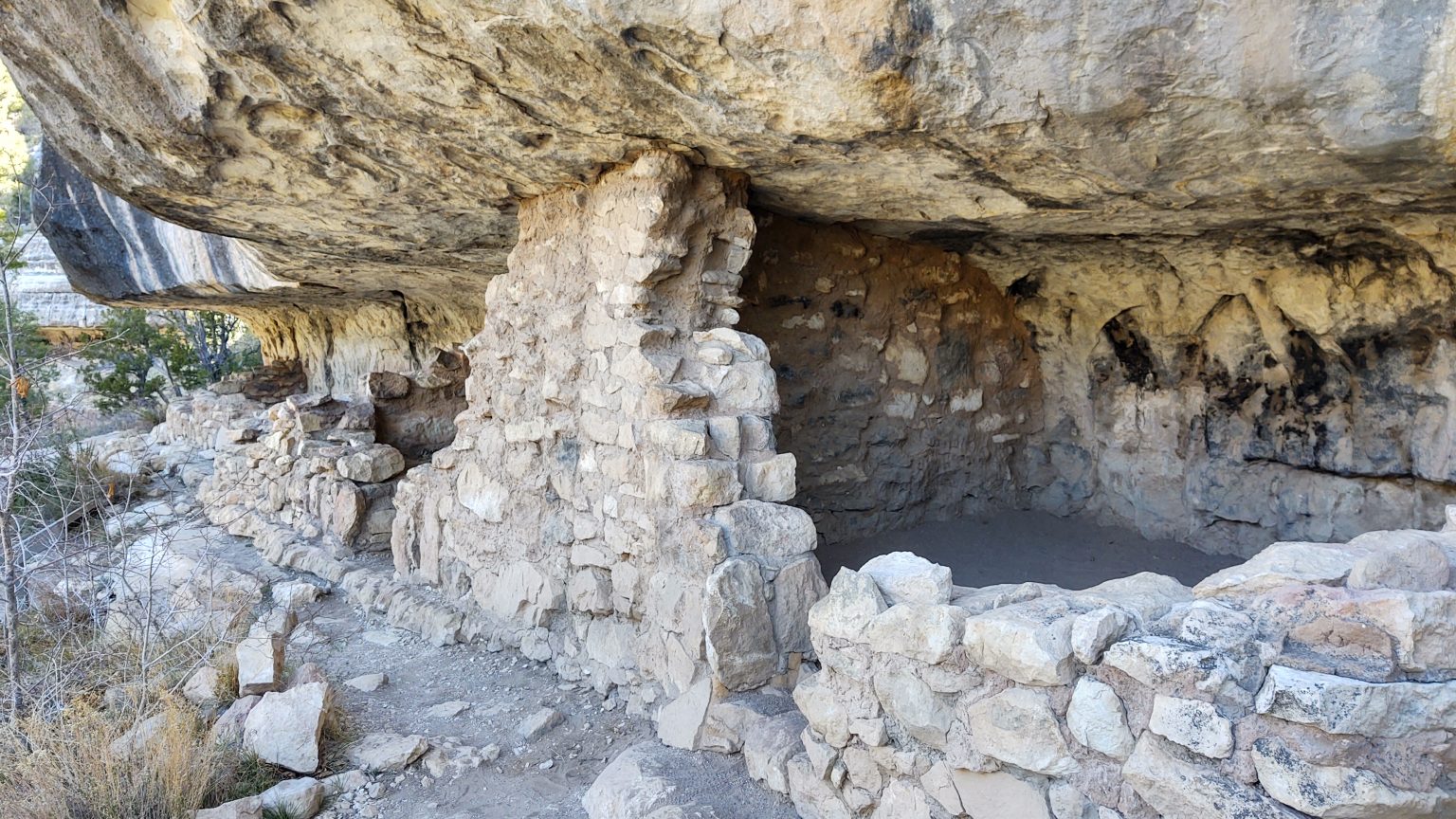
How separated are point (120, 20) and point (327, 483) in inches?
104

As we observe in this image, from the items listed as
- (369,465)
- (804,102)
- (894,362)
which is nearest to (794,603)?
(804,102)

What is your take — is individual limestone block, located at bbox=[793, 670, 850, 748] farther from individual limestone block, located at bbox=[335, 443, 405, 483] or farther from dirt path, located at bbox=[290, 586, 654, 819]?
individual limestone block, located at bbox=[335, 443, 405, 483]

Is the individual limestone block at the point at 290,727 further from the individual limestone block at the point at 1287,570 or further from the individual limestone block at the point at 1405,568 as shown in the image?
the individual limestone block at the point at 1405,568

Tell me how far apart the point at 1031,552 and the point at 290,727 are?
3213 mm

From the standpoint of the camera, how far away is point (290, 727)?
247cm

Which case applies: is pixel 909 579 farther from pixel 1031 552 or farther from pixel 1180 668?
pixel 1031 552

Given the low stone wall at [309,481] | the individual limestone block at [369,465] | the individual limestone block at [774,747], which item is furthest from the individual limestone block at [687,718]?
the individual limestone block at [369,465]

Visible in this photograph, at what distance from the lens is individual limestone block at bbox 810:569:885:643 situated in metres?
1.98

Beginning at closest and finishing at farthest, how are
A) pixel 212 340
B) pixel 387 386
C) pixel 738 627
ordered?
1. pixel 738 627
2. pixel 387 386
3. pixel 212 340

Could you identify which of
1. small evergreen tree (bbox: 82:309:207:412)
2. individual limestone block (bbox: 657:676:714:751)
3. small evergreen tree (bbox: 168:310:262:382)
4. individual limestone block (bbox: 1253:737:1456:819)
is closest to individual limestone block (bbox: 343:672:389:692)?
individual limestone block (bbox: 657:676:714:751)

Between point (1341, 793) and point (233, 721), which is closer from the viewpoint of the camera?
point (1341, 793)

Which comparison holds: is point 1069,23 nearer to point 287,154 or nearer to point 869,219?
point 869,219

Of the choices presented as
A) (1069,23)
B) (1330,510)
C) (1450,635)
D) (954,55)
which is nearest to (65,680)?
(954,55)

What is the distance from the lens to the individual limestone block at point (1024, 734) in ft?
5.33
